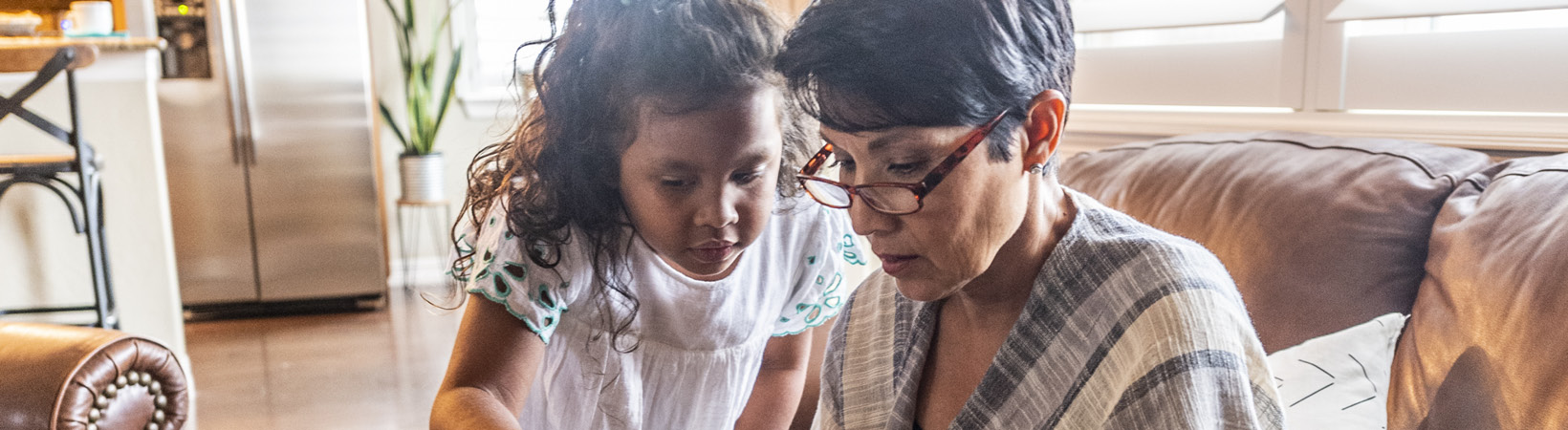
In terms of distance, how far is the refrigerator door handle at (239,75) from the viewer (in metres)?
4.27

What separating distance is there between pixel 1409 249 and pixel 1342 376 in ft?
0.61

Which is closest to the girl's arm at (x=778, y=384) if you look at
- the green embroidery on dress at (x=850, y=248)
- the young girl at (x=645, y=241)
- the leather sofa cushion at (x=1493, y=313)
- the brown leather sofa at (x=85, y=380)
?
the young girl at (x=645, y=241)

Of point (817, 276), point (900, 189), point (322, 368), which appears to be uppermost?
point (900, 189)

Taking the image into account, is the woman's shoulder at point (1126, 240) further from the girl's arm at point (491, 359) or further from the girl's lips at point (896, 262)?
the girl's arm at point (491, 359)

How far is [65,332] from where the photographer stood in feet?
4.89

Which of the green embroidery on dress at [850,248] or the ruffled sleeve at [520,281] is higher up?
the ruffled sleeve at [520,281]

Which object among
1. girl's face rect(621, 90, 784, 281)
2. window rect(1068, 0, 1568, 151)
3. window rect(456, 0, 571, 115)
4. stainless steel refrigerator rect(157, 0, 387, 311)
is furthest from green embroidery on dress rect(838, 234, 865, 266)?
window rect(456, 0, 571, 115)

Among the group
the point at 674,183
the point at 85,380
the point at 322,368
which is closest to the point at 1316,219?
the point at 674,183

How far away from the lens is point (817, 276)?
133 cm

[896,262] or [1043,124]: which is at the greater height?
[1043,124]

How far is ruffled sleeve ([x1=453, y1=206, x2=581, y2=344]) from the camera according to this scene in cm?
105

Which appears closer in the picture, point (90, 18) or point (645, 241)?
point (645, 241)

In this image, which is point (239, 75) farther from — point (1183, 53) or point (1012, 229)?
point (1012, 229)

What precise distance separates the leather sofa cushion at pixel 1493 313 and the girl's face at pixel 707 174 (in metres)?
0.70
